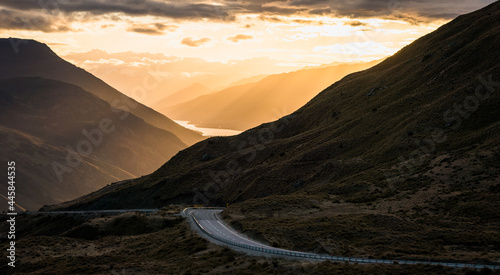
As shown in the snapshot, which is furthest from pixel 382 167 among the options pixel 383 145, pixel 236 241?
pixel 236 241

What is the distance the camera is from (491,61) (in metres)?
108

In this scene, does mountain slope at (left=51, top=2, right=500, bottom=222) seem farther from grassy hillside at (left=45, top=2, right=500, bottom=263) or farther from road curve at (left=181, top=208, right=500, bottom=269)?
road curve at (left=181, top=208, right=500, bottom=269)

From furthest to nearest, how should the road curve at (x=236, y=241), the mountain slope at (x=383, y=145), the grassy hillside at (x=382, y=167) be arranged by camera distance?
the mountain slope at (x=383, y=145), the grassy hillside at (x=382, y=167), the road curve at (x=236, y=241)

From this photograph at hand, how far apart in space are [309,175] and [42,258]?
62.7 metres

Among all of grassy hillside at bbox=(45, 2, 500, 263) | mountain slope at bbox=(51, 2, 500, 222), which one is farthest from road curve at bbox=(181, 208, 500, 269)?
mountain slope at bbox=(51, 2, 500, 222)

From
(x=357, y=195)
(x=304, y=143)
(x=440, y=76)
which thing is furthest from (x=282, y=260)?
(x=440, y=76)

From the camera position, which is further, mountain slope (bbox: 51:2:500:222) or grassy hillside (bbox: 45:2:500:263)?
mountain slope (bbox: 51:2:500:222)

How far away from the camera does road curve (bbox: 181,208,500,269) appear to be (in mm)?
43828

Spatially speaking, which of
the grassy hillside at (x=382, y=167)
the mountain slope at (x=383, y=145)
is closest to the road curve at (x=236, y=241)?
the grassy hillside at (x=382, y=167)

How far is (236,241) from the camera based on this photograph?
57.6 metres

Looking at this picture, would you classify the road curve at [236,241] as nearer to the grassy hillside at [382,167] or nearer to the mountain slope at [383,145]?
the grassy hillside at [382,167]

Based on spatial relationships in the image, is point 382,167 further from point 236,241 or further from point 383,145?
point 236,241

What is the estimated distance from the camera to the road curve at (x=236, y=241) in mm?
43828

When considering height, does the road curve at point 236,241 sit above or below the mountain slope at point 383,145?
below
